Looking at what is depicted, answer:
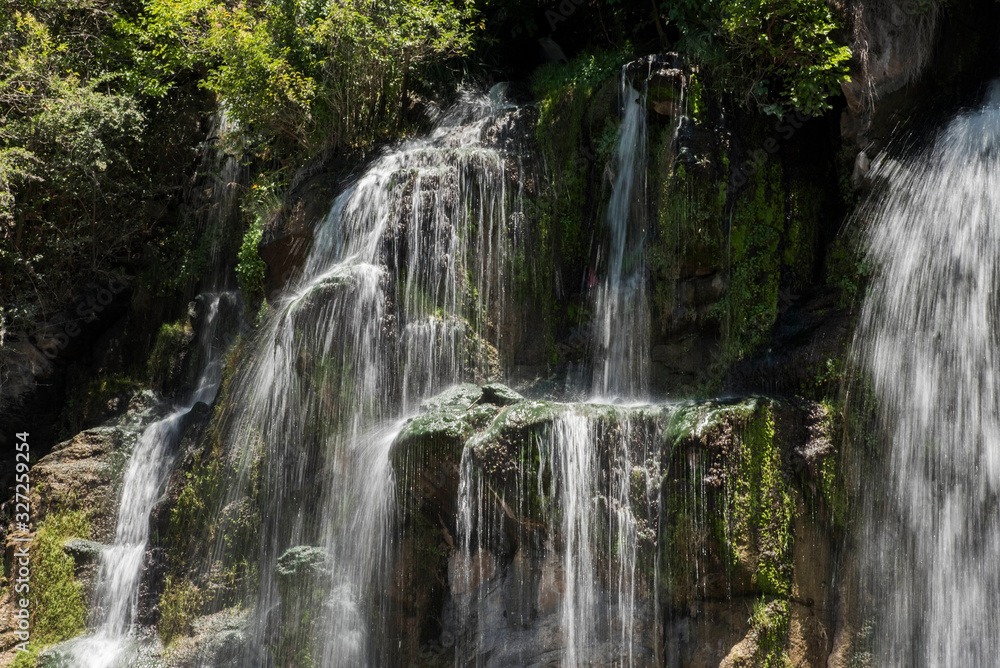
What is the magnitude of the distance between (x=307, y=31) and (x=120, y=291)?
5.24 m

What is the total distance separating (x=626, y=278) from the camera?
29.7 feet

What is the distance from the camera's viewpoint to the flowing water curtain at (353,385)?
814 centimetres

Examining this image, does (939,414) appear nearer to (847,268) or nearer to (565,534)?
(847,268)

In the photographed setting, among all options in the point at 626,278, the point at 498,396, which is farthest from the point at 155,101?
the point at 498,396

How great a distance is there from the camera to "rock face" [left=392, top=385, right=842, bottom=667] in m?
6.65

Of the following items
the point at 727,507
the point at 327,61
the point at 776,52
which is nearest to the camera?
the point at 727,507

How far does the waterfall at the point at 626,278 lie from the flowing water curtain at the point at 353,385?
46.7 inches

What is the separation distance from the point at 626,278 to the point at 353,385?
313 cm

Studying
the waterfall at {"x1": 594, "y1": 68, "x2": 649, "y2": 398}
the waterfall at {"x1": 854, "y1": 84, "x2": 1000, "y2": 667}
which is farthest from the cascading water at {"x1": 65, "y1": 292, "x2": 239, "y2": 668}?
the waterfall at {"x1": 854, "y1": 84, "x2": 1000, "y2": 667}

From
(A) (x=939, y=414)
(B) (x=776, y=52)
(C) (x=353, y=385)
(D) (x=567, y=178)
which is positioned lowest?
(A) (x=939, y=414)

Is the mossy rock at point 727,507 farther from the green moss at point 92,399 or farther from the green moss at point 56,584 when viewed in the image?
the green moss at point 92,399

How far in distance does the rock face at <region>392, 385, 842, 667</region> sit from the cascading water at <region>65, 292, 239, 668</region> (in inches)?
151

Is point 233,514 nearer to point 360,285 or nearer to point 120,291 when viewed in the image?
point 360,285

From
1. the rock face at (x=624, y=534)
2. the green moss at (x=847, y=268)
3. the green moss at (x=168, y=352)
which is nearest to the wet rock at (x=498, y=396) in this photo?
the rock face at (x=624, y=534)
